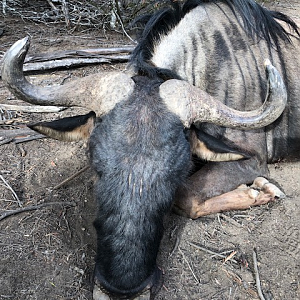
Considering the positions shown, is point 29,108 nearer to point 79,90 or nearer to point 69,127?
point 69,127

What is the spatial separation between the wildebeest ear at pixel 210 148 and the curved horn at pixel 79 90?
2.35ft

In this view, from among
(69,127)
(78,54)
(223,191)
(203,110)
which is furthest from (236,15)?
(78,54)

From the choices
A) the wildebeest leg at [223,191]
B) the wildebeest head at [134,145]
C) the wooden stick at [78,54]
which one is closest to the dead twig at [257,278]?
the wildebeest leg at [223,191]

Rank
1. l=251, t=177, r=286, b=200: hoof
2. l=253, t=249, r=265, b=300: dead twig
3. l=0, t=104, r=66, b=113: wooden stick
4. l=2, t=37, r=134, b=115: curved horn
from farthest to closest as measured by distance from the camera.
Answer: l=0, t=104, r=66, b=113: wooden stick → l=251, t=177, r=286, b=200: hoof → l=253, t=249, r=265, b=300: dead twig → l=2, t=37, r=134, b=115: curved horn

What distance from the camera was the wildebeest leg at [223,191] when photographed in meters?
3.98

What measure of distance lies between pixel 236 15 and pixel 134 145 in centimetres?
245

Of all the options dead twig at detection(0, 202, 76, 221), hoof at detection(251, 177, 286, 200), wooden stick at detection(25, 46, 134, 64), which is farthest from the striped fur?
wooden stick at detection(25, 46, 134, 64)

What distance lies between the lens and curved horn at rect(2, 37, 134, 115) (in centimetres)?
303

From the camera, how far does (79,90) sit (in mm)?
3252

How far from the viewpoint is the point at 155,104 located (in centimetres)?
305

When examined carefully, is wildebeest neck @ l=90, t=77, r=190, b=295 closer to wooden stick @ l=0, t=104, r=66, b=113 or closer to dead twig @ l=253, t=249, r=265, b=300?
dead twig @ l=253, t=249, r=265, b=300

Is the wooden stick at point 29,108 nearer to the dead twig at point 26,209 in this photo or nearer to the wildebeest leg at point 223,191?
the dead twig at point 26,209

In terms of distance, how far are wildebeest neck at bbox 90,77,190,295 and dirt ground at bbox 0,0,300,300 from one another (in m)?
0.60

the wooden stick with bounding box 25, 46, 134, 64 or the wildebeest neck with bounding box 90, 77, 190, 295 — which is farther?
the wooden stick with bounding box 25, 46, 134, 64
